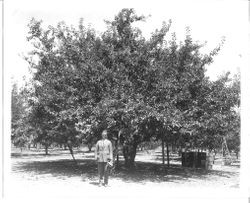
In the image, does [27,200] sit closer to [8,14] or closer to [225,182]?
[8,14]

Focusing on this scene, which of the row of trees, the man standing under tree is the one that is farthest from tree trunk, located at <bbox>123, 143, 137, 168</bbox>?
the man standing under tree

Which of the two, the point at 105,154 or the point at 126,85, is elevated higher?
the point at 126,85

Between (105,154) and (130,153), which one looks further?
(130,153)

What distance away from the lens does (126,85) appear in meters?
14.2

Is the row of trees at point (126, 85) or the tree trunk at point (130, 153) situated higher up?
the row of trees at point (126, 85)

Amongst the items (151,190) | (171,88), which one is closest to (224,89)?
(171,88)

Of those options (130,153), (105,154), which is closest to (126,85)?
(105,154)

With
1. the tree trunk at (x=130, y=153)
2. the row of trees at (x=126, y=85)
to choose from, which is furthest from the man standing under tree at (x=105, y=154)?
the tree trunk at (x=130, y=153)

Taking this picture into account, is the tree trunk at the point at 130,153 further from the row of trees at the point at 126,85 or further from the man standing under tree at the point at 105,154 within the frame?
the man standing under tree at the point at 105,154

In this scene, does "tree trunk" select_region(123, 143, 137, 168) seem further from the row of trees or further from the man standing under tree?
the man standing under tree

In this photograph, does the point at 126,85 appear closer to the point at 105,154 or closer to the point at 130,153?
the point at 105,154

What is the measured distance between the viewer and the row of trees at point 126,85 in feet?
45.4
